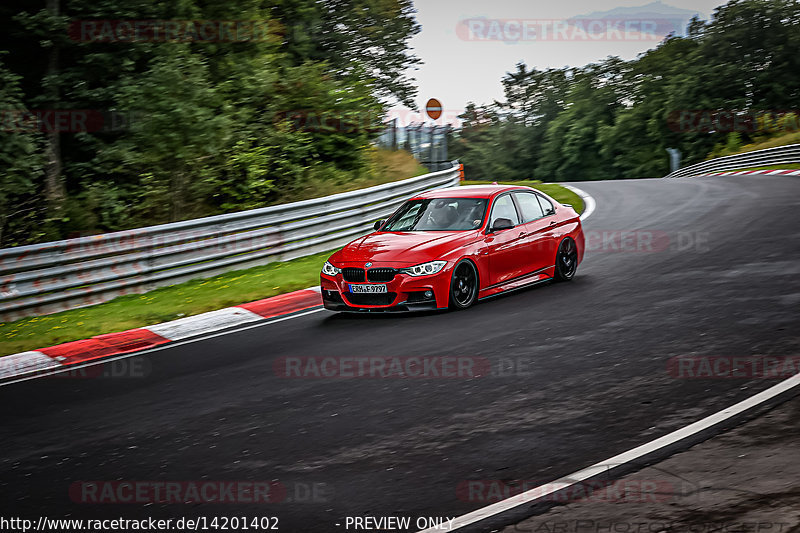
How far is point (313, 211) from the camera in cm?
1595

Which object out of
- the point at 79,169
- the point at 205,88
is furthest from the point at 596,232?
the point at 79,169

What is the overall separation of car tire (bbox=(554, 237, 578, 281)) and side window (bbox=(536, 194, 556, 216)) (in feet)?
1.46

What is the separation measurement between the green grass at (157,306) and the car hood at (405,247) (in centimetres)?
220

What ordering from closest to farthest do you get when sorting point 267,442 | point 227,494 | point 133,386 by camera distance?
point 227,494
point 267,442
point 133,386

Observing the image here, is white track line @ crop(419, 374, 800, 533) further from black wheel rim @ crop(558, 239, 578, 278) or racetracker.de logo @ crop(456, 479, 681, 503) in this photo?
black wheel rim @ crop(558, 239, 578, 278)

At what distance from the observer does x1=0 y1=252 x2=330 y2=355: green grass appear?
35.9ft

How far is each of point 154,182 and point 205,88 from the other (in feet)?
7.11

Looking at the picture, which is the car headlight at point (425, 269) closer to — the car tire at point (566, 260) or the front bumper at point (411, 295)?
the front bumper at point (411, 295)

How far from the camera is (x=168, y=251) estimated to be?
13.7m

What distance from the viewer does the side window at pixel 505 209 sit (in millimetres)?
11422

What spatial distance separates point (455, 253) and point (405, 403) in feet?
12.6

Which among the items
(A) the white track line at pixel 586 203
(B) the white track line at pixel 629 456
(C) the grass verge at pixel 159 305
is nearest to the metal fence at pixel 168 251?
(C) the grass verge at pixel 159 305

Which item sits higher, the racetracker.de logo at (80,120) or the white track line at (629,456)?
the racetracker.de logo at (80,120)

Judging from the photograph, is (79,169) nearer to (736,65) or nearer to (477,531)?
(477,531)
